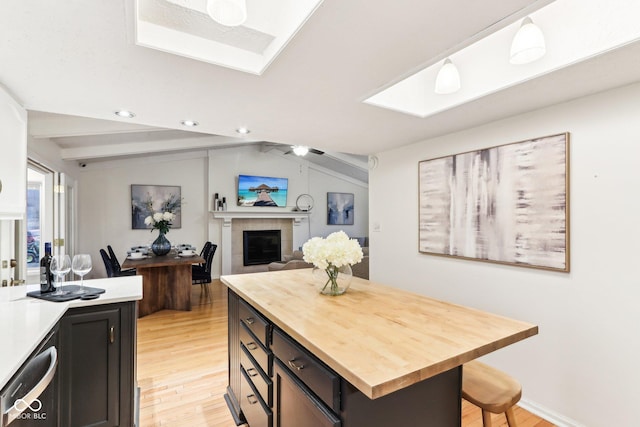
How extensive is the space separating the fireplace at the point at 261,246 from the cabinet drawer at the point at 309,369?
5672 millimetres

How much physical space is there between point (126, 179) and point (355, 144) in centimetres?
515

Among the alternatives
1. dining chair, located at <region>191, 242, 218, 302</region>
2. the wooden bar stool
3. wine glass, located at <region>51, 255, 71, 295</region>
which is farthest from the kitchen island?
dining chair, located at <region>191, 242, 218, 302</region>

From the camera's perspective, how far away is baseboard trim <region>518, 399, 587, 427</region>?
1.93 m

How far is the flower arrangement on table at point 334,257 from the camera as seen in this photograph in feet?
5.50

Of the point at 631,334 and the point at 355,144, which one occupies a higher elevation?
the point at 355,144

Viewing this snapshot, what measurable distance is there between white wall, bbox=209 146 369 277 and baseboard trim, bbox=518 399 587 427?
19.2ft

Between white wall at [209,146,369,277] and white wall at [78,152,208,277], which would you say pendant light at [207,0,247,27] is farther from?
white wall at [78,152,208,277]

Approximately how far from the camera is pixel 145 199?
6105 millimetres

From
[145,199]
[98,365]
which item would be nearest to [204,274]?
[145,199]

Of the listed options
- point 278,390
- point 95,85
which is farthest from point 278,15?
point 278,390

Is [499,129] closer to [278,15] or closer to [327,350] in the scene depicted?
[278,15]

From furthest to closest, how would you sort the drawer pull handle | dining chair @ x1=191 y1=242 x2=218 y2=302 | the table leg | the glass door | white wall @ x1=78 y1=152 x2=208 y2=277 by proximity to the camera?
white wall @ x1=78 y1=152 x2=208 y2=277 → dining chair @ x1=191 y1=242 x2=218 y2=302 → the table leg → the glass door → the drawer pull handle

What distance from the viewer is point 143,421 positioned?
1992 mm

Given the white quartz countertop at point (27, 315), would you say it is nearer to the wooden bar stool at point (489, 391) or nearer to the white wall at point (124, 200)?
the wooden bar stool at point (489, 391)
